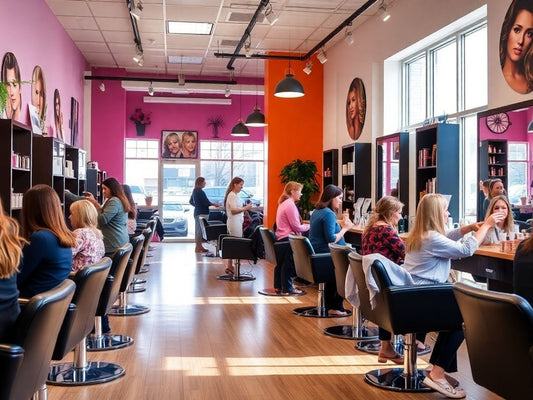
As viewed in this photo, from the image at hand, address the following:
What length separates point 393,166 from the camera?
930 centimetres

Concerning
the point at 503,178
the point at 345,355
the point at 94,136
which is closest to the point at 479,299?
the point at 345,355

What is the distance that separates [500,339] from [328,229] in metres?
3.91

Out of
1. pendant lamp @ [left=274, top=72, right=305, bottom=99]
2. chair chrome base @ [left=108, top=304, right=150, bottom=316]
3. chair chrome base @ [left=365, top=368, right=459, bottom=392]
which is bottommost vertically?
chair chrome base @ [left=365, top=368, right=459, bottom=392]

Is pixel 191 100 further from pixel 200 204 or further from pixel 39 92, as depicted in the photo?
pixel 39 92

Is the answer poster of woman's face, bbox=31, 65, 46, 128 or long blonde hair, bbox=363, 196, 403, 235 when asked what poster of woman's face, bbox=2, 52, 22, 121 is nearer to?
poster of woman's face, bbox=31, 65, 46, 128

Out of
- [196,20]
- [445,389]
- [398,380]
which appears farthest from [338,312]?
[196,20]

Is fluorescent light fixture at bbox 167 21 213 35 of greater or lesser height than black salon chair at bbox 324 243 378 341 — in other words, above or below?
above

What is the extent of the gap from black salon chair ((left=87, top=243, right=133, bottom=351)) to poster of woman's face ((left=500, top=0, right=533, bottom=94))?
3.90m

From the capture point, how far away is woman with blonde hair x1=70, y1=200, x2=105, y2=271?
185 inches

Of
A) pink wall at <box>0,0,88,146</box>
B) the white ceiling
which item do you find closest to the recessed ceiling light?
the white ceiling

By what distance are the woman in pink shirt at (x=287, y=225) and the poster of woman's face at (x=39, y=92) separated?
3.60 meters

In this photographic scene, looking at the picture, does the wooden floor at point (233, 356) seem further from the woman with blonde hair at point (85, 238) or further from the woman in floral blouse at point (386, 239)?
the woman with blonde hair at point (85, 238)

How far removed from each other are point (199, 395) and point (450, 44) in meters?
5.96

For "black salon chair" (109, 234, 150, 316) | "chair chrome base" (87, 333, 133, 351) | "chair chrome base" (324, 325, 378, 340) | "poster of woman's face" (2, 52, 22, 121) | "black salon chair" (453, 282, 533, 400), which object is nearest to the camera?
"black salon chair" (453, 282, 533, 400)
